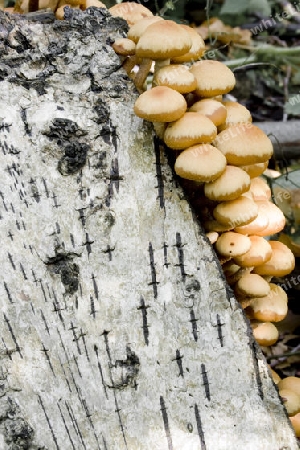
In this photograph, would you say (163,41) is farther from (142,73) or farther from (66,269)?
(66,269)

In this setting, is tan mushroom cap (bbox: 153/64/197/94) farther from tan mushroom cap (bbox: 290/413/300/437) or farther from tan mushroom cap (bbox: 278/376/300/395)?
tan mushroom cap (bbox: 290/413/300/437)

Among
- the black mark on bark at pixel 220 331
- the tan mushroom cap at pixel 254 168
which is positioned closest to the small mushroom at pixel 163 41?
the tan mushroom cap at pixel 254 168

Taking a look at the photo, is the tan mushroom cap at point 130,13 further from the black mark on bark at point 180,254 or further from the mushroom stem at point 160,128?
the black mark on bark at point 180,254

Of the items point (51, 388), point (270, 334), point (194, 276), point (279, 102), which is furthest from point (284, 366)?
point (279, 102)

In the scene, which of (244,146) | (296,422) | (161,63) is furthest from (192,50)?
(296,422)

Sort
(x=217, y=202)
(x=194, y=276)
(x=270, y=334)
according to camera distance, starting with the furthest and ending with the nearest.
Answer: (x=270, y=334), (x=217, y=202), (x=194, y=276)

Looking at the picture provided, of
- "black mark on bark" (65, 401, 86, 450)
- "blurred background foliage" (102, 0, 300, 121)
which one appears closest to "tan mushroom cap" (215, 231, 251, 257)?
"black mark on bark" (65, 401, 86, 450)

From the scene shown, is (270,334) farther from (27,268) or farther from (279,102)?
(279,102)
